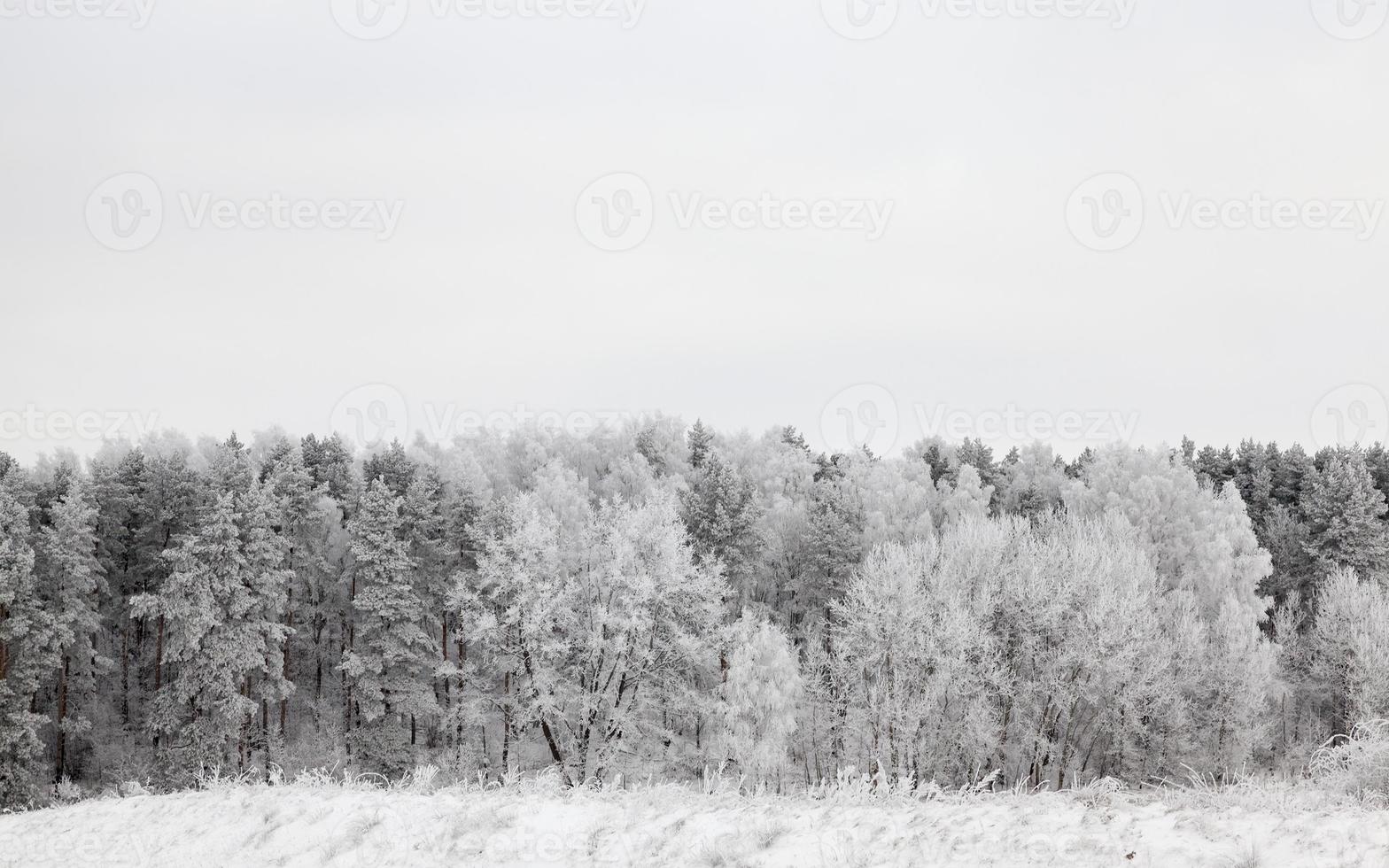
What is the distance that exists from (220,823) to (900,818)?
412 inches

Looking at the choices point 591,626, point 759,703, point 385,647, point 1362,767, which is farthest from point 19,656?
point 1362,767

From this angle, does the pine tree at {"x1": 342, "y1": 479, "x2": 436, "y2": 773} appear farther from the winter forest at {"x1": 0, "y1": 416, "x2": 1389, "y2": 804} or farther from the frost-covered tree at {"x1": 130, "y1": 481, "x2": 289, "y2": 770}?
the frost-covered tree at {"x1": 130, "y1": 481, "x2": 289, "y2": 770}

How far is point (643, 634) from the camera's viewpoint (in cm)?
3466

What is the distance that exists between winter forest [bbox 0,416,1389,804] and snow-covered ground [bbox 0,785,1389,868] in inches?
460

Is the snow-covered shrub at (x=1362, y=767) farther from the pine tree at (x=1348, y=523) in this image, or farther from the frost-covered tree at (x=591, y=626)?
the pine tree at (x=1348, y=523)

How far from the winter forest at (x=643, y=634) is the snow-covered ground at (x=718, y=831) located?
460 inches

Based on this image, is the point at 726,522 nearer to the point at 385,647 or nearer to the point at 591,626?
the point at 591,626

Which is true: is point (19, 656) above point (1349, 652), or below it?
above

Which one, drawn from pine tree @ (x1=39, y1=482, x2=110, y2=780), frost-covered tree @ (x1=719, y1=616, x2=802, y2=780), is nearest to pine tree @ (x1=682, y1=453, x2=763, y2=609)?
frost-covered tree @ (x1=719, y1=616, x2=802, y2=780)

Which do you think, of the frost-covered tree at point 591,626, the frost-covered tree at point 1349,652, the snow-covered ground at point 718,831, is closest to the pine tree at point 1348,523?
the frost-covered tree at point 1349,652

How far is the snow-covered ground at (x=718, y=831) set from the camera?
9.68 m

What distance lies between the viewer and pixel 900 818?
11.4 meters

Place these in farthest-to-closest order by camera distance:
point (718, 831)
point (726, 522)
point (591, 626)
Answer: point (726, 522) < point (591, 626) < point (718, 831)

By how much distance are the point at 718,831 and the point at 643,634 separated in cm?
2351
